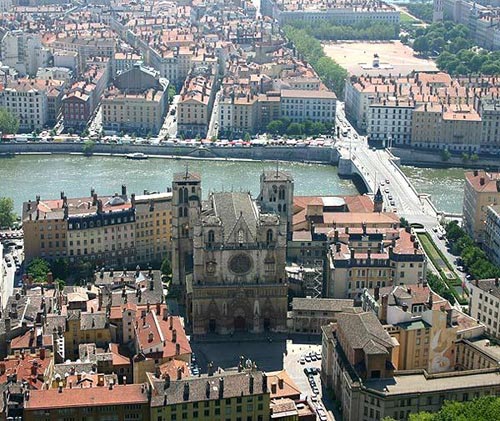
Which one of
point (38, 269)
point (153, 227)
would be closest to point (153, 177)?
point (153, 227)

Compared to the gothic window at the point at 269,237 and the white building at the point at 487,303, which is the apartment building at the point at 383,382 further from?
the gothic window at the point at 269,237

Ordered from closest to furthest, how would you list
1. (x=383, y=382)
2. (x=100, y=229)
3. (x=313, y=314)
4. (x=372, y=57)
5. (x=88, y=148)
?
(x=383, y=382), (x=313, y=314), (x=100, y=229), (x=88, y=148), (x=372, y=57)

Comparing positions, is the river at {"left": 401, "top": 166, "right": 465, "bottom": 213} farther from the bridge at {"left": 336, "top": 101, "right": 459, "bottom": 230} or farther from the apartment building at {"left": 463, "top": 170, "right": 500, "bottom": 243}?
the apartment building at {"left": 463, "top": 170, "right": 500, "bottom": 243}

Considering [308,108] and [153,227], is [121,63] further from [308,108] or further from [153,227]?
[153,227]

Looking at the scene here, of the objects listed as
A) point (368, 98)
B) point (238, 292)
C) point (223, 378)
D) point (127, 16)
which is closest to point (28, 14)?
point (127, 16)

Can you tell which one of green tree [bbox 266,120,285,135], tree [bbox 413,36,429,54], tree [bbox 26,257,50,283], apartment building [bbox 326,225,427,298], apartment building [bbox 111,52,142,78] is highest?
tree [bbox 413,36,429,54]

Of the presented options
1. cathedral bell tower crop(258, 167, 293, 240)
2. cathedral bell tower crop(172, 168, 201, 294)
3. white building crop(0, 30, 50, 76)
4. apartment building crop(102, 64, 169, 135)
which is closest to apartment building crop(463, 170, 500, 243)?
cathedral bell tower crop(258, 167, 293, 240)

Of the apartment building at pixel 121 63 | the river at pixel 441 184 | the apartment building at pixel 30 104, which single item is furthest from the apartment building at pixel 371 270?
the apartment building at pixel 121 63
